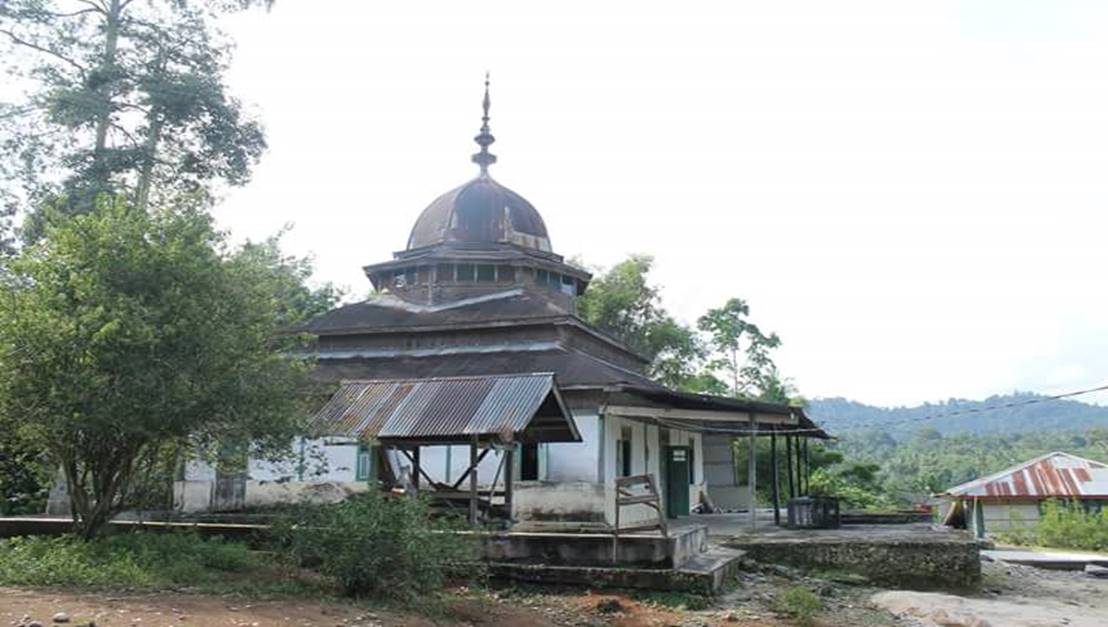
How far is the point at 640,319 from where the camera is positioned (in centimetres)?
3988

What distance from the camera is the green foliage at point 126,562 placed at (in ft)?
29.3

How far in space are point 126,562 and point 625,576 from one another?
253 inches

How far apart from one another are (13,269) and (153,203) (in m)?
1.84

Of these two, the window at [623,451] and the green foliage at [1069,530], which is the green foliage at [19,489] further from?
the green foliage at [1069,530]

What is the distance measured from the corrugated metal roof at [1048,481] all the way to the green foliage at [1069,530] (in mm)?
2944

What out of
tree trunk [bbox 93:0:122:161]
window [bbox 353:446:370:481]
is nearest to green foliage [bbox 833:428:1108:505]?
window [bbox 353:446:370:481]

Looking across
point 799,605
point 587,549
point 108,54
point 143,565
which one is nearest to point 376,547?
point 143,565

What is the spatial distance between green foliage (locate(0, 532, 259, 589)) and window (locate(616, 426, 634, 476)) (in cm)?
944

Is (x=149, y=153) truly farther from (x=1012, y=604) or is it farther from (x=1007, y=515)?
(x=1007, y=515)

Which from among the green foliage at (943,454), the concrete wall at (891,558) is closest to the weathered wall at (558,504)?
the concrete wall at (891,558)

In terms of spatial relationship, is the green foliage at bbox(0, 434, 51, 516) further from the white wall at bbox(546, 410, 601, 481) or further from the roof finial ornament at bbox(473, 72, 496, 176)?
the roof finial ornament at bbox(473, 72, 496, 176)

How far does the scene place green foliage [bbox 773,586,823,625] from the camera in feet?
38.3

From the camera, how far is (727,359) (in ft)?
136

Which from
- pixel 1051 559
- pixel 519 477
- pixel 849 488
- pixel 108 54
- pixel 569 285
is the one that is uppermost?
pixel 108 54
